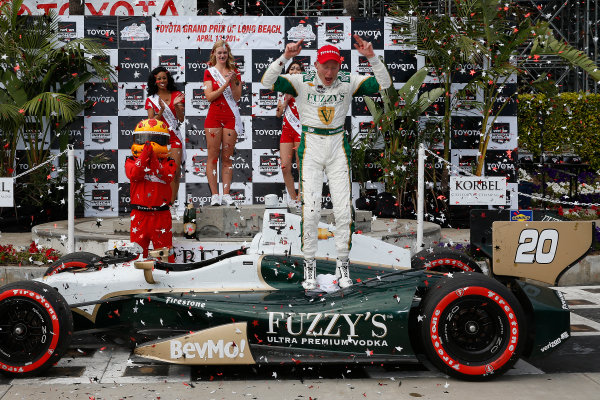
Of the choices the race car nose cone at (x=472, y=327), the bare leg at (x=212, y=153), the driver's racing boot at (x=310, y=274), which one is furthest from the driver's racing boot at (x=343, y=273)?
the bare leg at (x=212, y=153)

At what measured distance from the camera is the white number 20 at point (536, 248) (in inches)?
187

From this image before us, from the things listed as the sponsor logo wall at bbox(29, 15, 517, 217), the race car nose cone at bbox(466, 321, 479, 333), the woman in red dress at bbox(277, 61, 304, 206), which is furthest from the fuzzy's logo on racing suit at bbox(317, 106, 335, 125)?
the sponsor logo wall at bbox(29, 15, 517, 217)

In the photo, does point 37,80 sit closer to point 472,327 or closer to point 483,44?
point 483,44

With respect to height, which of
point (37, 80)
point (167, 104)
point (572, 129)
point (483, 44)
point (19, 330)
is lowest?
point (19, 330)

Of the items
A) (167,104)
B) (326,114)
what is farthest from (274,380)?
(167,104)

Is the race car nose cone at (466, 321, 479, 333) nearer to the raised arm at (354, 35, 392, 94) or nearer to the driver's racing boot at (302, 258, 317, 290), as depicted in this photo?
the driver's racing boot at (302, 258, 317, 290)

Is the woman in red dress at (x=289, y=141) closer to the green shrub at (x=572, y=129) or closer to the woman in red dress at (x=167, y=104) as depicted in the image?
the woman in red dress at (x=167, y=104)

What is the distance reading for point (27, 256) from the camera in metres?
7.33

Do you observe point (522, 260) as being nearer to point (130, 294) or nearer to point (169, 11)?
point (130, 294)

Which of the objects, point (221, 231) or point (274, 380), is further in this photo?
point (221, 231)

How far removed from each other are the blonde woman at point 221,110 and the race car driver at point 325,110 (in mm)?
2575

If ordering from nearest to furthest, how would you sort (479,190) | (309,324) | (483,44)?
(309,324) < (479,190) < (483,44)

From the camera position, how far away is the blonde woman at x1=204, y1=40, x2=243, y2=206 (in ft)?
25.8

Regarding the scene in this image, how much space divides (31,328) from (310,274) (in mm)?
1729
